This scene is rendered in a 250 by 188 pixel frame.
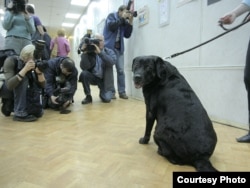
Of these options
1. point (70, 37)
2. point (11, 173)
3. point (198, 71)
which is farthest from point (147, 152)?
point (70, 37)

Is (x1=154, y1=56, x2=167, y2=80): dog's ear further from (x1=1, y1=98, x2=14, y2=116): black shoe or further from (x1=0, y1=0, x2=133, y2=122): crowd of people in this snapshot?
(x1=1, y1=98, x2=14, y2=116): black shoe

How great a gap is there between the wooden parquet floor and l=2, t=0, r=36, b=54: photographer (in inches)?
45.2

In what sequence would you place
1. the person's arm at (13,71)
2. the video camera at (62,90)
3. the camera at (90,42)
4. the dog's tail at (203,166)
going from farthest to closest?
the camera at (90,42) → the video camera at (62,90) → the person's arm at (13,71) → the dog's tail at (203,166)

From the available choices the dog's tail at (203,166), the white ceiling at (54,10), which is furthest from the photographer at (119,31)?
the white ceiling at (54,10)

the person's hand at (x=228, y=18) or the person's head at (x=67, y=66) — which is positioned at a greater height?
the person's hand at (x=228, y=18)

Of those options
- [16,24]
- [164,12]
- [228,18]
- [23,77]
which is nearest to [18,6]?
[16,24]

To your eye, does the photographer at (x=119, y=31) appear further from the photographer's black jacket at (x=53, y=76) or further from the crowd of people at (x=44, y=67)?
the photographer's black jacket at (x=53, y=76)

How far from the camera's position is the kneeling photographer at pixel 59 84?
3027mm

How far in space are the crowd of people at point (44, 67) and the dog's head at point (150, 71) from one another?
136 centimetres

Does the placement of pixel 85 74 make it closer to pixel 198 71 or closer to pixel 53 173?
pixel 198 71

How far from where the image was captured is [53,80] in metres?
3.10

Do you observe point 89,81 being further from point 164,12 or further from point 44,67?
point 164,12

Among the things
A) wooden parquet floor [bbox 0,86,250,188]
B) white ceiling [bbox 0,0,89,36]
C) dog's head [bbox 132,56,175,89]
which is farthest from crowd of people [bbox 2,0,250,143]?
white ceiling [bbox 0,0,89,36]

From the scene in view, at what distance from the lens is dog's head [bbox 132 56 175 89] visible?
1492 millimetres
